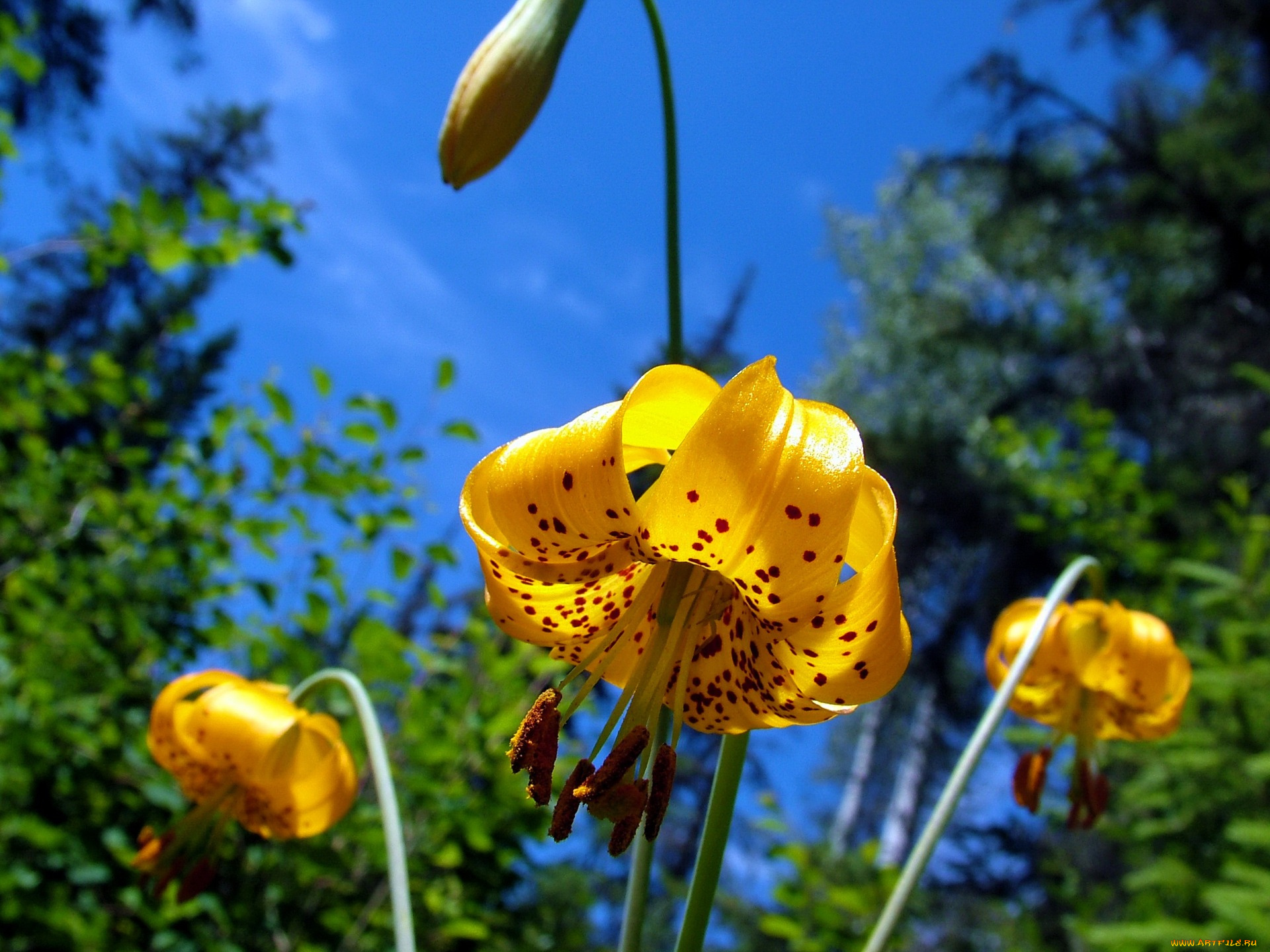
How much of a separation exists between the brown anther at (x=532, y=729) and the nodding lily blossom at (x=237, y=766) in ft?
1.57

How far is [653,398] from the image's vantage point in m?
0.59

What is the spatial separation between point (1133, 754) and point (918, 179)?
6.14 meters

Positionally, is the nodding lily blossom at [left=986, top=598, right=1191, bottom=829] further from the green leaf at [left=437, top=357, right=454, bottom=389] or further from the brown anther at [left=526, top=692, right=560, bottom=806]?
the green leaf at [left=437, top=357, right=454, bottom=389]

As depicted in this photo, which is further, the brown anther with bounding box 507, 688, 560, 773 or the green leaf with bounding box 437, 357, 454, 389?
the green leaf with bounding box 437, 357, 454, 389

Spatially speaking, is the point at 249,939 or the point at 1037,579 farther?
the point at 1037,579

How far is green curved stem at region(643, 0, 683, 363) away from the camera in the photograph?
2.55ft

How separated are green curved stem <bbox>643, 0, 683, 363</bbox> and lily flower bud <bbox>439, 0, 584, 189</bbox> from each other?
10 centimetres

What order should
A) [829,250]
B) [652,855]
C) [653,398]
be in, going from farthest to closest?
[829,250], [652,855], [653,398]

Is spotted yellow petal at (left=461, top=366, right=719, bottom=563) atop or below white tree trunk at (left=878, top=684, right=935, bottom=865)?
below

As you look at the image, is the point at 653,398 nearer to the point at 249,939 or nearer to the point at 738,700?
the point at 738,700

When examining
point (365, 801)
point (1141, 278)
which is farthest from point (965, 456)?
point (365, 801)

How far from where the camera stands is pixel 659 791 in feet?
2.18

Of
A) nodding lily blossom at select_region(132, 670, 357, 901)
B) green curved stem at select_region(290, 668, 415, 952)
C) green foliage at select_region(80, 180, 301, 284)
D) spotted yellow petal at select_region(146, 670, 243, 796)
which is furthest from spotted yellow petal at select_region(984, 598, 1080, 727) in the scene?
green foliage at select_region(80, 180, 301, 284)

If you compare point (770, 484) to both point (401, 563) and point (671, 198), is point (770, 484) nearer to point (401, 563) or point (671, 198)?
point (671, 198)
